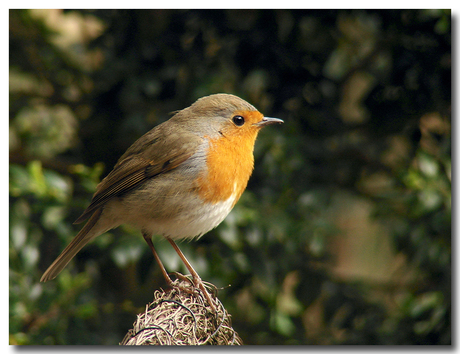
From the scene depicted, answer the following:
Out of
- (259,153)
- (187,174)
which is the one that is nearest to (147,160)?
(187,174)

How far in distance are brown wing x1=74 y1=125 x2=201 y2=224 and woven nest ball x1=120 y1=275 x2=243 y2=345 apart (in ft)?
1.14

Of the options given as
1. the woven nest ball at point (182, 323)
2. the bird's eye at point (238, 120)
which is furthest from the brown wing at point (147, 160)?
the woven nest ball at point (182, 323)

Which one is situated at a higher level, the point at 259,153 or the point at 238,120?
the point at 238,120

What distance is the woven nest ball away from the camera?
1349mm

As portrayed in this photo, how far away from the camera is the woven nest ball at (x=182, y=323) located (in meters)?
1.35

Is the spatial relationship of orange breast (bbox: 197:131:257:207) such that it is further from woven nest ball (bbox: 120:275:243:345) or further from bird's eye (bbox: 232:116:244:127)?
woven nest ball (bbox: 120:275:243:345)

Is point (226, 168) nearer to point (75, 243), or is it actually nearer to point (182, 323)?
point (182, 323)

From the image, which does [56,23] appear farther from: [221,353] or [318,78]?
[221,353]

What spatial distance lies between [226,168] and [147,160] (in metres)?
0.26

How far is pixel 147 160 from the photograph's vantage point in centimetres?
159

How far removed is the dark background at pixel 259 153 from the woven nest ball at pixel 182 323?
1.60ft

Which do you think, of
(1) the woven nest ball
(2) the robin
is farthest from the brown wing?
(1) the woven nest ball
